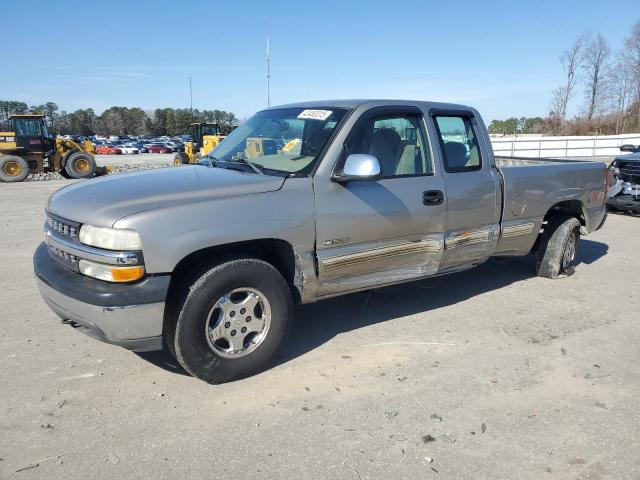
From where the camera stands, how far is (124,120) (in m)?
135

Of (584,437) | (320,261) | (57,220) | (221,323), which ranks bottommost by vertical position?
(584,437)

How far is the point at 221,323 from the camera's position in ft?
11.5

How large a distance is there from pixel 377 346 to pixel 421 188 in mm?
1346

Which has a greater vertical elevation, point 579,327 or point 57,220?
point 57,220

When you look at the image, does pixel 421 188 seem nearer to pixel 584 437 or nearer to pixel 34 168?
pixel 584 437

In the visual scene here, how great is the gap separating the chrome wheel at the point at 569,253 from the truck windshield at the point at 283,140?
3.51 meters

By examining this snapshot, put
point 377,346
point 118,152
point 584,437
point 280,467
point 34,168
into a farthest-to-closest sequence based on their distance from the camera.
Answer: point 118,152 < point 34,168 < point 377,346 < point 584,437 < point 280,467

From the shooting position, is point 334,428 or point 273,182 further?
point 273,182

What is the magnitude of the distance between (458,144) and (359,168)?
5.15 ft

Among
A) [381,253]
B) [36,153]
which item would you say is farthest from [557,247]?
[36,153]

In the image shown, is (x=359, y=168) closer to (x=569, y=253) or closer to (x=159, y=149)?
(x=569, y=253)

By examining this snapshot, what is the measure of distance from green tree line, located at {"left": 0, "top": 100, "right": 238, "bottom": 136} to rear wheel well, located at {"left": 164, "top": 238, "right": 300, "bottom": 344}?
12432cm

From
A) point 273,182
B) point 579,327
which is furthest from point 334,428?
point 579,327

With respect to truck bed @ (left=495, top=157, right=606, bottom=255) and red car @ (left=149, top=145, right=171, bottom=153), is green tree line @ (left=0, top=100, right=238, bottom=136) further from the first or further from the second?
truck bed @ (left=495, top=157, right=606, bottom=255)
